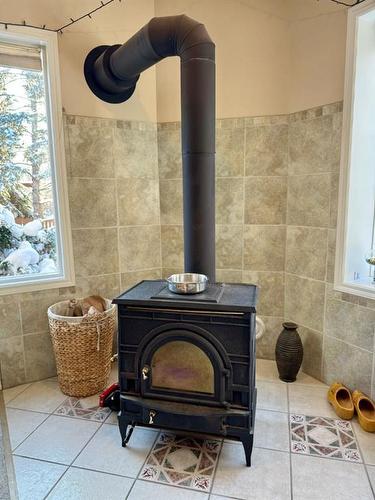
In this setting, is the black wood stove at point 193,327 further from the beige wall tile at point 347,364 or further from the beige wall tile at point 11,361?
the beige wall tile at point 11,361

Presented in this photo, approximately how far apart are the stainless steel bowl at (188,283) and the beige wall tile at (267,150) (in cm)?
106

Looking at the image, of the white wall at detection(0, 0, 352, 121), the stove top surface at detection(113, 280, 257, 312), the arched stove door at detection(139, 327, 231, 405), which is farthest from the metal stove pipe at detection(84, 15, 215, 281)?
the white wall at detection(0, 0, 352, 121)

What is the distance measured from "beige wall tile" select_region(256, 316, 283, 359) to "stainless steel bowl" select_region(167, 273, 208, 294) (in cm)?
103

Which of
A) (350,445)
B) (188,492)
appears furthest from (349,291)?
(188,492)

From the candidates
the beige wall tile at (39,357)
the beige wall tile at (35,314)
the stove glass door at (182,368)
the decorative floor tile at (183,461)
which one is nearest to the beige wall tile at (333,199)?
the stove glass door at (182,368)

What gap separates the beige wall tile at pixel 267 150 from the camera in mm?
2396

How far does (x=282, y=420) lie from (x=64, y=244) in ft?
5.70

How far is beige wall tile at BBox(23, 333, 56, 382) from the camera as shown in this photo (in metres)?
2.36

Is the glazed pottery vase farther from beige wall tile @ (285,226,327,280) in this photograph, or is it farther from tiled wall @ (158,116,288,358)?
beige wall tile @ (285,226,327,280)

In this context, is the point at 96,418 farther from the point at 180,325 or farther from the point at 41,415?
the point at 180,325

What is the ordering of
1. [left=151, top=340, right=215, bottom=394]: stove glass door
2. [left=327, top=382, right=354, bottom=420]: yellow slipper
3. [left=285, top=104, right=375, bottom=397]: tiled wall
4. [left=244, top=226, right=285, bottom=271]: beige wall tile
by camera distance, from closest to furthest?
[left=151, top=340, right=215, bottom=394]: stove glass door, [left=327, top=382, right=354, bottom=420]: yellow slipper, [left=285, top=104, right=375, bottom=397]: tiled wall, [left=244, top=226, right=285, bottom=271]: beige wall tile

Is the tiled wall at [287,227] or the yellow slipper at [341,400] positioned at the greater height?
the tiled wall at [287,227]

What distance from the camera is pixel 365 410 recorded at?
1.92 meters

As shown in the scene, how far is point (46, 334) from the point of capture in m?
2.40
